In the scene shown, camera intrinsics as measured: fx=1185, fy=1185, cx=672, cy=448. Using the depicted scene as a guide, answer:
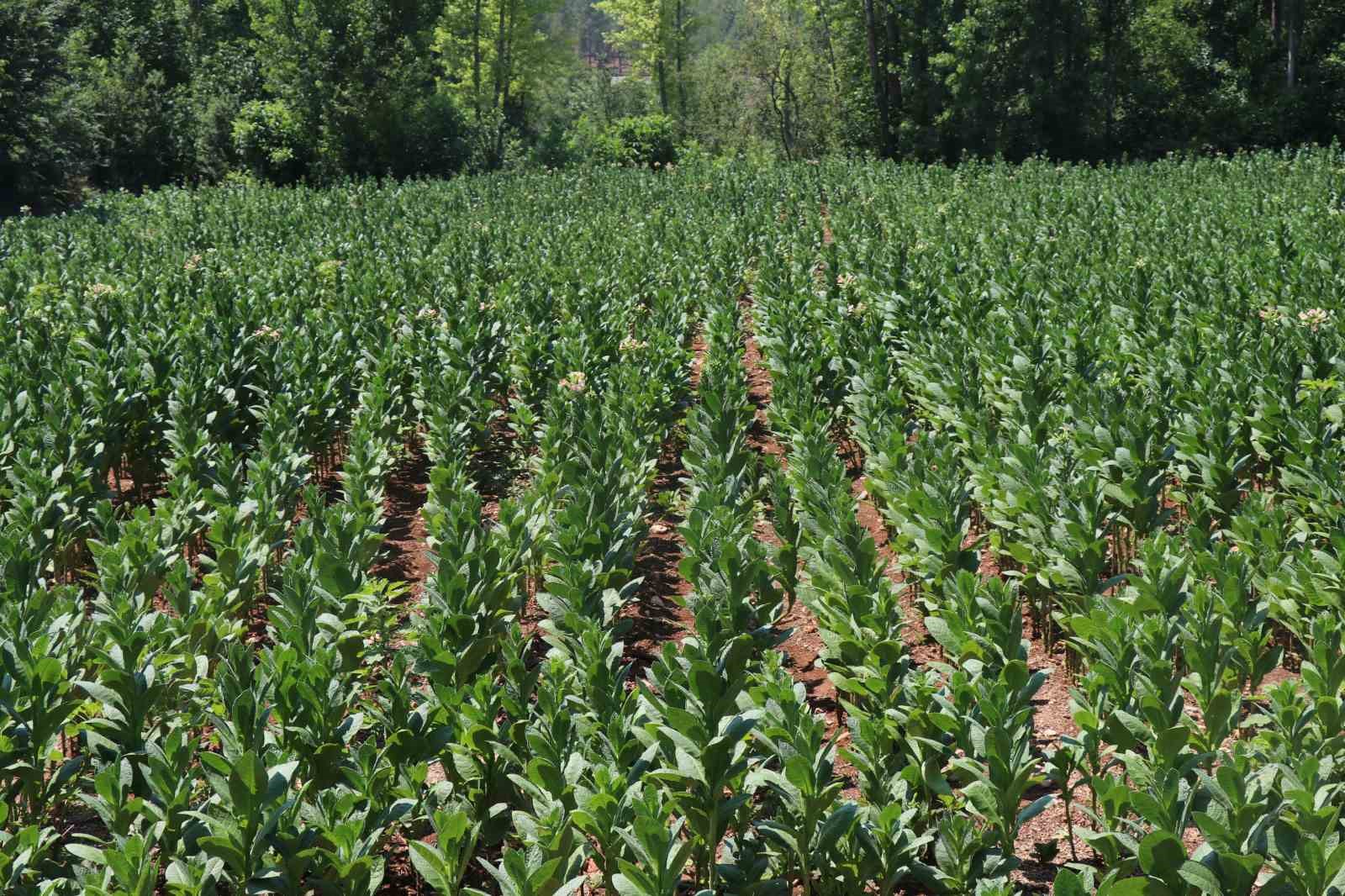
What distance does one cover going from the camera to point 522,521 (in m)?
6.25

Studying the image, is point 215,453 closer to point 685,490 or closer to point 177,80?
point 685,490

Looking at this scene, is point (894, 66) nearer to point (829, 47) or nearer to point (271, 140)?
point (829, 47)

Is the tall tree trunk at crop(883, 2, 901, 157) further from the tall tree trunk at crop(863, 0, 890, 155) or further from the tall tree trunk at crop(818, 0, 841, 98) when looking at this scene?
the tall tree trunk at crop(818, 0, 841, 98)

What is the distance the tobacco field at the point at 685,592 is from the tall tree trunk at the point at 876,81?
26562 mm

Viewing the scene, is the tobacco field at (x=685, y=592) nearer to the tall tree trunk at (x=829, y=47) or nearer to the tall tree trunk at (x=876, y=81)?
the tall tree trunk at (x=876, y=81)

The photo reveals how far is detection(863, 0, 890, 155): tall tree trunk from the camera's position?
37.4 metres

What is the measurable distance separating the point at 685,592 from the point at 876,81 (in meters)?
34.5

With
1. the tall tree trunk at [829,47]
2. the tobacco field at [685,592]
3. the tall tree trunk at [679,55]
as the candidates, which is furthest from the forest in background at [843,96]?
the tobacco field at [685,592]

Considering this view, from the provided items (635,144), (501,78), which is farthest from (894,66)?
(501,78)

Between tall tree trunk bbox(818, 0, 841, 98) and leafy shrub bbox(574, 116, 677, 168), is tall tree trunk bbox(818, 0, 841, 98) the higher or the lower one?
the higher one

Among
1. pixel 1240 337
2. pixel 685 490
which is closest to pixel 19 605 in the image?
pixel 685 490

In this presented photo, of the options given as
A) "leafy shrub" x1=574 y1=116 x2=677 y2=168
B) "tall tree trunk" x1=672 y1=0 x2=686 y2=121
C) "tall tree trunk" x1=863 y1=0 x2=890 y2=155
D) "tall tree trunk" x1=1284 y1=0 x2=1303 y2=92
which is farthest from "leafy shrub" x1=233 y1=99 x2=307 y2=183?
"tall tree trunk" x1=1284 y1=0 x2=1303 y2=92

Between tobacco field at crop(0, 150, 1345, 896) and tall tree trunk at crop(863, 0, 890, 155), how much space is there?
26.6 meters

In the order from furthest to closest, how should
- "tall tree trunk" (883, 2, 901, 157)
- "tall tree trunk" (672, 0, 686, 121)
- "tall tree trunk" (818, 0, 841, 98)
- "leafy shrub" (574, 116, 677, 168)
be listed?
"tall tree trunk" (672, 0, 686, 121)
"tall tree trunk" (818, 0, 841, 98)
"leafy shrub" (574, 116, 677, 168)
"tall tree trunk" (883, 2, 901, 157)
